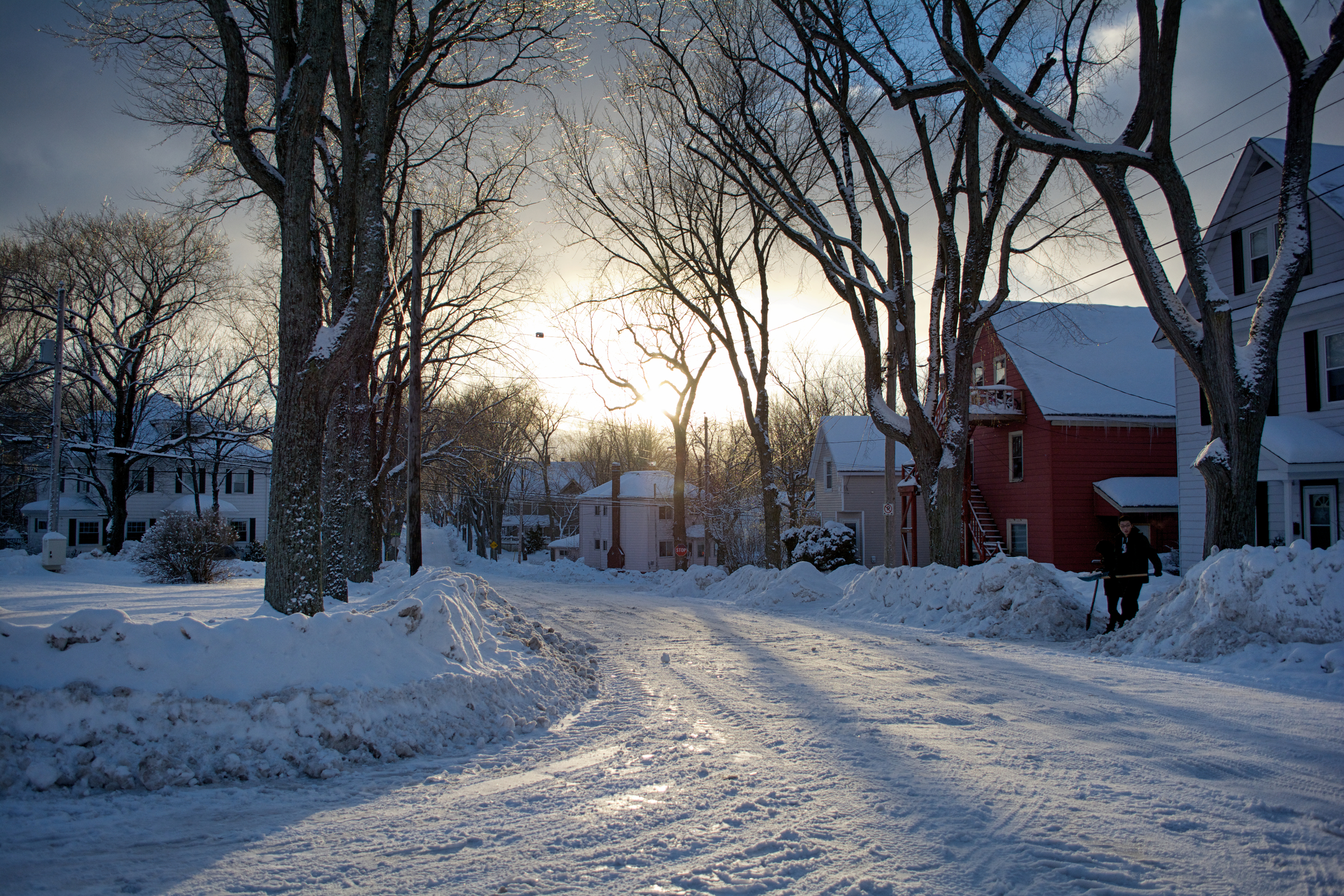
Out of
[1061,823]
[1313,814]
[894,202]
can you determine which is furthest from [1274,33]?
[1061,823]

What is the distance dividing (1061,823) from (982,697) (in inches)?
129

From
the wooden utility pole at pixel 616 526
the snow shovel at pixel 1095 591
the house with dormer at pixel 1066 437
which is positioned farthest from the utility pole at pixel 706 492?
the snow shovel at pixel 1095 591

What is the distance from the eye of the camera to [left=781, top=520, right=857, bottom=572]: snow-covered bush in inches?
959

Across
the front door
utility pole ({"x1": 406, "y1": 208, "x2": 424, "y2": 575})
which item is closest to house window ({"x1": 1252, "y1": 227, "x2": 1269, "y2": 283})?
the front door

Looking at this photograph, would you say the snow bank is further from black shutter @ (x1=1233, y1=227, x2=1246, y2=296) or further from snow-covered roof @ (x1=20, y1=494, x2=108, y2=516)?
snow-covered roof @ (x1=20, y1=494, x2=108, y2=516)

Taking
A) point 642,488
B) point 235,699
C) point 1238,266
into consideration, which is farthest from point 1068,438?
point 642,488

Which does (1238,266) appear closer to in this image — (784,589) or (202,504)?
(784,589)

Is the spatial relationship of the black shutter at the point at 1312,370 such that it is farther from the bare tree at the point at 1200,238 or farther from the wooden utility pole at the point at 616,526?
the wooden utility pole at the point at 616,526

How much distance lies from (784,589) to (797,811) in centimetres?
1484

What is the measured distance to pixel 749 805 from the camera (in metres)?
4.38

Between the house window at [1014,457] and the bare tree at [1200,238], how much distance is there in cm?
1620

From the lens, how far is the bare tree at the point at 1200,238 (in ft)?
35.9

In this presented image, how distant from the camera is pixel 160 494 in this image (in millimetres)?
46375

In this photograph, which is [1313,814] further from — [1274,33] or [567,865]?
[1274,33]
